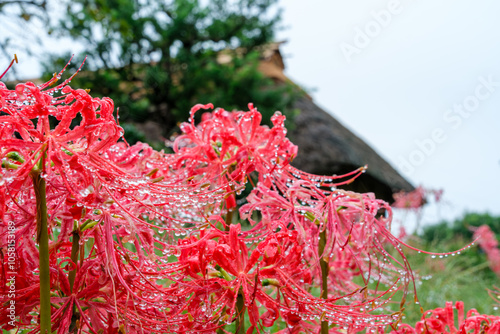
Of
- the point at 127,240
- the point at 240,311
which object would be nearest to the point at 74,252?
the point at 127,240

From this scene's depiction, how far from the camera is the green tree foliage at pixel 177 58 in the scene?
5738mm

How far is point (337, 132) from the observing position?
23.4 feet

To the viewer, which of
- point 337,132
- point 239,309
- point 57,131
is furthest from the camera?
point 337,132

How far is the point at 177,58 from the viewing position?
6031 millimetres

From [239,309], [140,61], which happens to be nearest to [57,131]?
[239,309]

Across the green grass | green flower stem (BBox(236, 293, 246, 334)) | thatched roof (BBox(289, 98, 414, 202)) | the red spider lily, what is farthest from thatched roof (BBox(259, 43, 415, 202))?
green flower stem (BBox(236, 293, 246, 334))

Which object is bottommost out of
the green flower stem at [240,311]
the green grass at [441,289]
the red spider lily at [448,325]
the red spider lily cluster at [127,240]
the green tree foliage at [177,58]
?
the green grass at [441,289]

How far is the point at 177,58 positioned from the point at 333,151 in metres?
2.58

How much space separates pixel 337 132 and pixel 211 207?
635cm

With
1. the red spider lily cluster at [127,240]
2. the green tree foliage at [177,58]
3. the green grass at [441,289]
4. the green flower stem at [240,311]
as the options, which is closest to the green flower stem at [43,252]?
the red spider lily cluster at [127,240]

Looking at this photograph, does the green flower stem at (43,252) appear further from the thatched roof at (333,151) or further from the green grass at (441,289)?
the thatched roof at (333,151)

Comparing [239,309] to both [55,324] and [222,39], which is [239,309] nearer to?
[55,324]

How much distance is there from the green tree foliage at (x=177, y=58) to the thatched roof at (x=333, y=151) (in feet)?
2.01

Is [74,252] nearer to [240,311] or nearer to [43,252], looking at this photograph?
[43,252]
